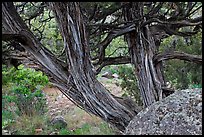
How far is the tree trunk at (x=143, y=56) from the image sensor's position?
11.9 feet

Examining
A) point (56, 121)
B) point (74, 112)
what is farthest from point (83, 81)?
point (74, 112)

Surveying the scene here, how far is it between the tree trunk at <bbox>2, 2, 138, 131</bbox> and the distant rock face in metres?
0.98

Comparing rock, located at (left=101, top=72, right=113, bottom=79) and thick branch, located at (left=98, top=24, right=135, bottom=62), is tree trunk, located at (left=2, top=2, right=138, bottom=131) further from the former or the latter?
rock, located at (left=101, top=72, right=113, bottom=79)

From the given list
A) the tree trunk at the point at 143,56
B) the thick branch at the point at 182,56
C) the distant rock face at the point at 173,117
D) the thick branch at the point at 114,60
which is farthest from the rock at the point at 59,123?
the distant rock face at the point at 173,117

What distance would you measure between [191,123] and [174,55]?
4.97ft

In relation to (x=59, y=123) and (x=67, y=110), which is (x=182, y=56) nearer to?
(x=59, y=123)

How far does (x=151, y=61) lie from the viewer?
368 centimetres

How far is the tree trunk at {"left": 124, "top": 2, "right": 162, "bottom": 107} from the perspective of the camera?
11.9 feet

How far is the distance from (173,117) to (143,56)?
1.66m

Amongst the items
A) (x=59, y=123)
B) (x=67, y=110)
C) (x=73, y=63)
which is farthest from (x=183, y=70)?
(x=73, y=63)

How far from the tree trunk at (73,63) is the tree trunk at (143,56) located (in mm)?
374

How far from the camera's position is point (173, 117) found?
210cm

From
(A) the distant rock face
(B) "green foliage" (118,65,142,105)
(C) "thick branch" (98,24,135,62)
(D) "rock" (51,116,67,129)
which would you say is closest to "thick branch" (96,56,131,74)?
(C) "thick branch" (98,24,135,62)

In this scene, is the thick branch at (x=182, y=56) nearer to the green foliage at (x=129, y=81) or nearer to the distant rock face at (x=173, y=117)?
the distant rock face at (x=173, y=117)
